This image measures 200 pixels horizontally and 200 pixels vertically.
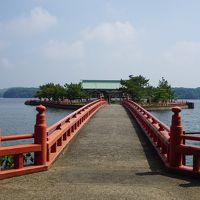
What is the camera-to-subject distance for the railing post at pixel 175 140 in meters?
9.69

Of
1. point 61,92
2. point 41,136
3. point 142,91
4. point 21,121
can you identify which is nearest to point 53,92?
point 61,92

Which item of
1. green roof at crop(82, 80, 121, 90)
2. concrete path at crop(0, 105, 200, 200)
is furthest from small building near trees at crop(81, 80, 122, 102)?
concrete path at crop(0, 105, 200, 200)

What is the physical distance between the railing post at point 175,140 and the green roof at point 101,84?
108m

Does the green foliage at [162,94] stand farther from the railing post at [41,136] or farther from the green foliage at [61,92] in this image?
the railing post at [41,136]

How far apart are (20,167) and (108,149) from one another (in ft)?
14.8

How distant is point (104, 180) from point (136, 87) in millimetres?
92441

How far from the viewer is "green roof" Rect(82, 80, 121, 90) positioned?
119 meters

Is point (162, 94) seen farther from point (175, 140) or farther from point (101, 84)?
point (175, 140)

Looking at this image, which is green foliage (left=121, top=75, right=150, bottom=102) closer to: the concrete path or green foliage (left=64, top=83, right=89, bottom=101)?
green foliage (left=64, top=83, right=89, bottom=101)

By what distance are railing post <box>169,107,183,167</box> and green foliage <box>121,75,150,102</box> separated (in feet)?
297

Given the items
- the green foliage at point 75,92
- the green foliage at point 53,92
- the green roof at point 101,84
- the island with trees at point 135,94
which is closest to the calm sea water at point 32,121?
the island with trees at point 135,94

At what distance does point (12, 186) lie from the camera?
26.8 ft

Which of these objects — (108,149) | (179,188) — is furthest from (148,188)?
(108,149)

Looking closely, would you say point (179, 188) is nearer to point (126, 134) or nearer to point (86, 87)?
point (126, 134)
